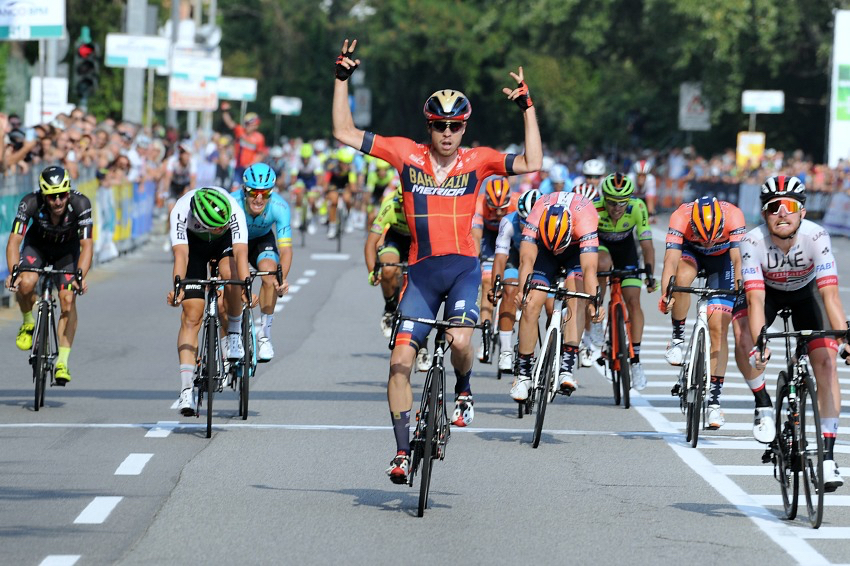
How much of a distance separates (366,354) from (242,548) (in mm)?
9431

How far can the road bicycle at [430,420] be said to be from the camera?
9109 mm

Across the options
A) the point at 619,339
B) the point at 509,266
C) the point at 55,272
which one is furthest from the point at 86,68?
the point at 619,339

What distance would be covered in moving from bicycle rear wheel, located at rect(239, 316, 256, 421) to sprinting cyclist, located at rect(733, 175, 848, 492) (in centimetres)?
399

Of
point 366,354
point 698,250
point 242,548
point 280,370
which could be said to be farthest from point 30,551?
point 366,354

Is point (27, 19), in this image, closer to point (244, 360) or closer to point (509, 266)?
point (509, 266)

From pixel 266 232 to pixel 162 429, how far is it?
229 centimetres

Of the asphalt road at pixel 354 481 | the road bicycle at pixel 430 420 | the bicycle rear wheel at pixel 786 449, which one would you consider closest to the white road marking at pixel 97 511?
the asphalt road at pixel 354 481

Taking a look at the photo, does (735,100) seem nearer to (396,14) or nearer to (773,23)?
(773,23)

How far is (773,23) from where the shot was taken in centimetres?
5325

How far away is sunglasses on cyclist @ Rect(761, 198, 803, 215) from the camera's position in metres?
9.45

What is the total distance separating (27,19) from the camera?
2259cm

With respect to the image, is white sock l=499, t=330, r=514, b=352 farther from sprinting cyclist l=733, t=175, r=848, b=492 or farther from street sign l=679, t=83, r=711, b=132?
street sign l=679, t=83, r=711, b=132

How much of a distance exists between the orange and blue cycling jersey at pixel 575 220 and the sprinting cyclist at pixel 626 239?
118cm

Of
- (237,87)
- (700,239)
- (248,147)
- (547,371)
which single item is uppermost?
(237,87)
